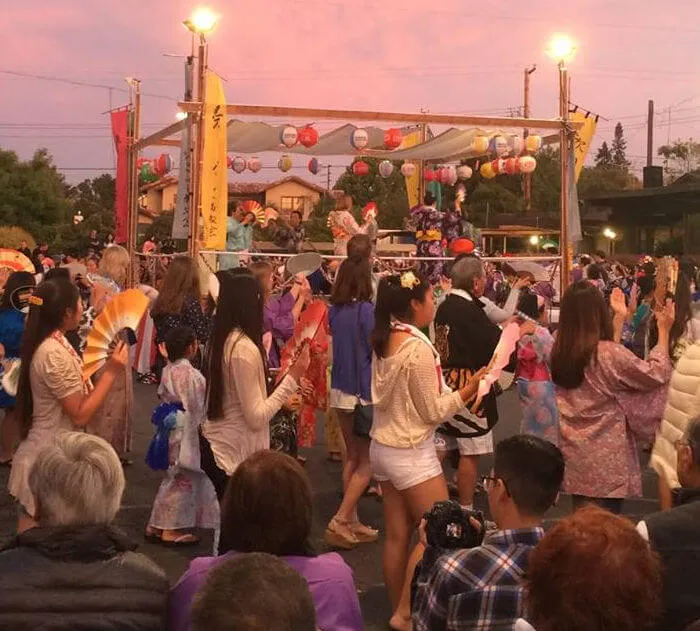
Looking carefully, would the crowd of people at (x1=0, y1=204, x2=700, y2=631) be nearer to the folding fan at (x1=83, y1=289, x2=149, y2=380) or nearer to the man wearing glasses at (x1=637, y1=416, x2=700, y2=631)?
the man wearing glasses at (x1=637, y1=416, x2=700, y2=631)

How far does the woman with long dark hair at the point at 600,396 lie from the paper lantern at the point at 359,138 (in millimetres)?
8331

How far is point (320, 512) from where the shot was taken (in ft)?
23.7

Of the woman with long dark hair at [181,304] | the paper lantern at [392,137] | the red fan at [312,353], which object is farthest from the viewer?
the paper lantern at [392,137]

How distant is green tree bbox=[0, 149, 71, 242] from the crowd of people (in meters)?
37.2

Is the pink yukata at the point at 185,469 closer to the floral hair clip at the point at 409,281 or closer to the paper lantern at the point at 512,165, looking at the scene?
the floral hair clip at the point at 409,281

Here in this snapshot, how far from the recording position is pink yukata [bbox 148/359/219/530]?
632cm

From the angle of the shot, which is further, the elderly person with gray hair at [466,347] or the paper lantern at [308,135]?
the paper lantern at [308,135]

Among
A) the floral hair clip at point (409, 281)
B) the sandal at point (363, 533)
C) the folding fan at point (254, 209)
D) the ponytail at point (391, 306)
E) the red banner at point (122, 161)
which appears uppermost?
the red banner at point (122, 161)

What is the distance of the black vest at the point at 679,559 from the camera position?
111 inches

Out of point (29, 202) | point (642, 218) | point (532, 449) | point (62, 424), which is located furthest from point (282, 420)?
point (29, 202)

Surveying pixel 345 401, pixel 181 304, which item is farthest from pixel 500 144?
pixel 345 401

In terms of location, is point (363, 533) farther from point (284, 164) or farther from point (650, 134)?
point (650, 134)

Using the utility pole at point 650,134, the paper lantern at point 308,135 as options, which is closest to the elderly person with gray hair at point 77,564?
the paper lantern at point 308,135

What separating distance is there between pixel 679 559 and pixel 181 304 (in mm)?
4960
